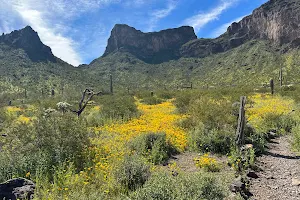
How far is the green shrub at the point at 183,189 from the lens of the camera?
435 cm

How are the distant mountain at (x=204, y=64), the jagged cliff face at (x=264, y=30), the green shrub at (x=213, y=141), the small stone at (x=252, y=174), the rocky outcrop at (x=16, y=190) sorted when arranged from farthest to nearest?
the jagged cliff face at (x=264, y=30), the distant mountain at (x=204, y=64), the green shrub at (x=213, y=141), the small stone at (x=252, y=174), the rocky outcrop at (x=16, y=190)

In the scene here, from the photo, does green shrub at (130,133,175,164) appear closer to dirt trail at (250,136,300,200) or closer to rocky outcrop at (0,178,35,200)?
dirt trail at (250,136,300,200)

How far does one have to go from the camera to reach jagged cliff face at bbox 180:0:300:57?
357 feet

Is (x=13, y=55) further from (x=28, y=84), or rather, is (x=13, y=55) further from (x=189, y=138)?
(x=189, y=138)

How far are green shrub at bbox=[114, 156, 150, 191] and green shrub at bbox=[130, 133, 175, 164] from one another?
1.71 meters

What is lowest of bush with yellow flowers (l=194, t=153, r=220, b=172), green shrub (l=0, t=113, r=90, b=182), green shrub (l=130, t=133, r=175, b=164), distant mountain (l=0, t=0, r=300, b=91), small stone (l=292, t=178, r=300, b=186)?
small stone (l=292, t=178, r=300, b=186)

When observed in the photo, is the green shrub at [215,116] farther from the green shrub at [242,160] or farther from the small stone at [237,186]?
the small stone at [237,186]

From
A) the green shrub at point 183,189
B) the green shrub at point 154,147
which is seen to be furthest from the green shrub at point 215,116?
the green shrub at point 183,189

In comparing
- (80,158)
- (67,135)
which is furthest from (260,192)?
(67,135)

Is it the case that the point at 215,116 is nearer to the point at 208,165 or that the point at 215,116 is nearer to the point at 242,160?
the point at 242,160

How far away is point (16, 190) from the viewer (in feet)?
16.2

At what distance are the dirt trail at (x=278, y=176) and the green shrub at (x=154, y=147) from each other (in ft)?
9.48

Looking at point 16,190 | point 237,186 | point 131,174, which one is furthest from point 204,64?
point 16,190

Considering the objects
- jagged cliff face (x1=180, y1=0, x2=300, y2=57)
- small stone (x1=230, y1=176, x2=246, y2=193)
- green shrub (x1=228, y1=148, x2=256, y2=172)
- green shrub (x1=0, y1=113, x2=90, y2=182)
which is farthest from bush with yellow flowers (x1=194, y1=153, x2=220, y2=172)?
jagged cliff face (x1=180, y1=0, x2=300, y2=57)
